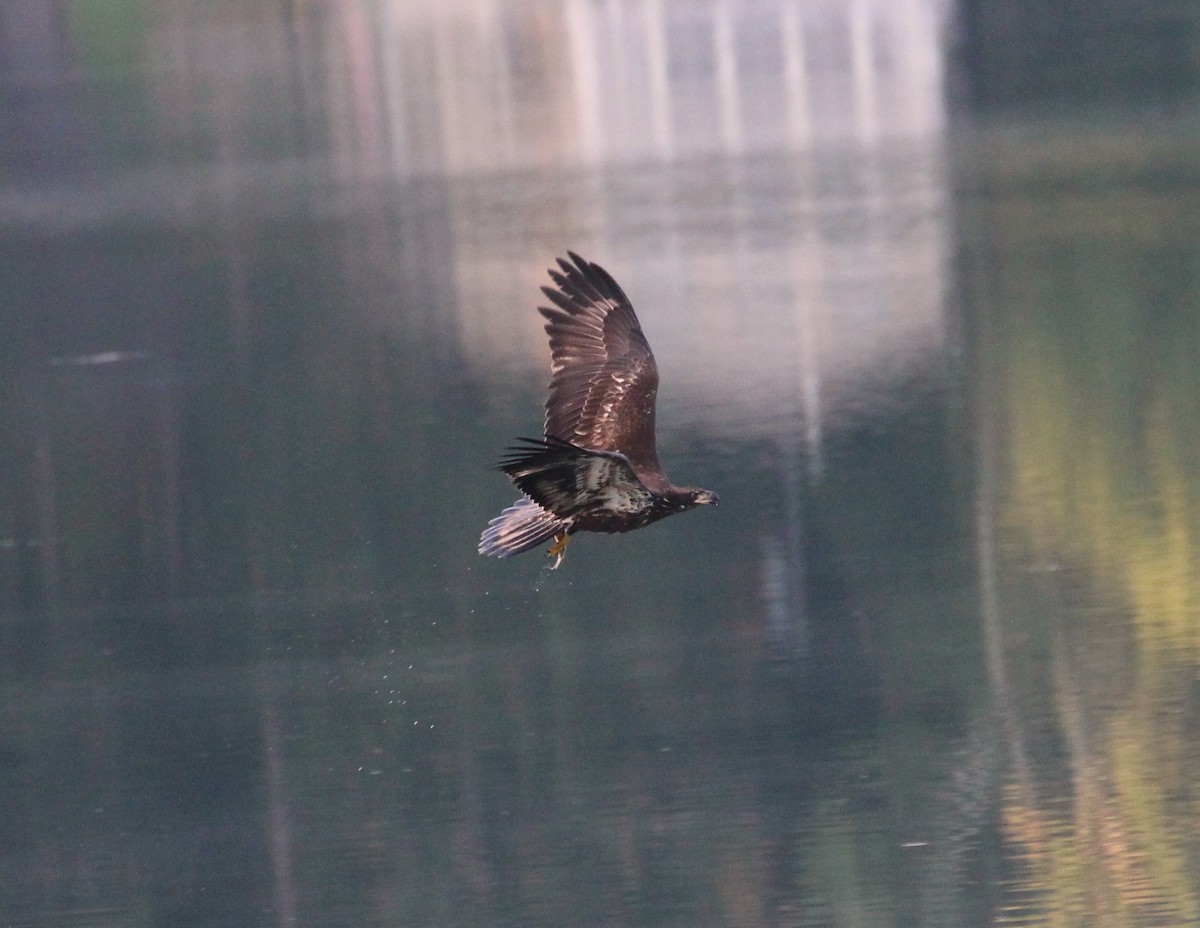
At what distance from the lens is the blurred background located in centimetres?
866

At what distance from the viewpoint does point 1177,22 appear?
104 feet

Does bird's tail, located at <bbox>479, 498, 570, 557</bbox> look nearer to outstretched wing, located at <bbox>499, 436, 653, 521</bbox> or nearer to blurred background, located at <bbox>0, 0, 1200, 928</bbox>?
outstretched wing, located at <bbox>499, 436, 653, 521</bbox>

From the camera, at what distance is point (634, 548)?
11945 millimetres

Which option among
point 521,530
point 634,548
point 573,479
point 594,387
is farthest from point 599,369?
point 634,548

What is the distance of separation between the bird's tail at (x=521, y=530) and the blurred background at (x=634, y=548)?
1388 millimetres

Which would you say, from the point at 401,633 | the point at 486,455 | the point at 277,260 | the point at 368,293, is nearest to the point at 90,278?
the point at 277,260

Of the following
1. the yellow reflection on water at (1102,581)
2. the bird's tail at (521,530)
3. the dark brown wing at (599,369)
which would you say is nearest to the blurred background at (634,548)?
the yellow reflection on water at (1102,581)

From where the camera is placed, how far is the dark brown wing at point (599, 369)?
833 centimetres

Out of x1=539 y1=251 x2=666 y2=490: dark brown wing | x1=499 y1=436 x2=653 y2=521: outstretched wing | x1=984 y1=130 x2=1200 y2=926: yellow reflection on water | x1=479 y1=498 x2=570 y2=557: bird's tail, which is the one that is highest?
x1=539 y1=251 x2=666 y2=490: dark brown wing

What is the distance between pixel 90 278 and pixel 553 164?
21.5 ft

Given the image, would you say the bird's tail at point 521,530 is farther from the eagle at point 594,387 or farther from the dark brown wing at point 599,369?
the dark brown wing at point 599,369

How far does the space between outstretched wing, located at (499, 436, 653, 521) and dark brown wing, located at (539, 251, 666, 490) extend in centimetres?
81

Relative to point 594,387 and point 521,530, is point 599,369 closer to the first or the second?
point 594,387

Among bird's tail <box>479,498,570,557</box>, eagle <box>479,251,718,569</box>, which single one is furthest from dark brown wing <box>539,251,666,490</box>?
bird's tail <box>479,498,570,557</box>
